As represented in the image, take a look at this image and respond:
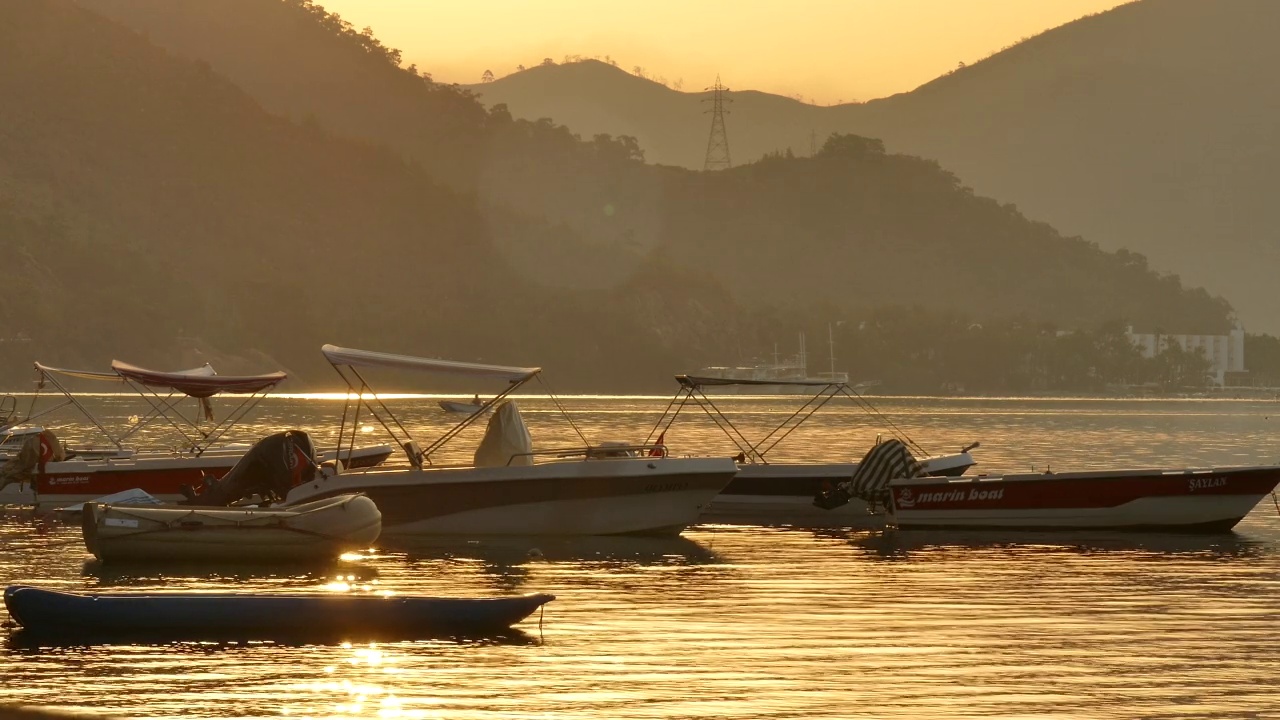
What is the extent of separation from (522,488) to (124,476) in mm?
9727

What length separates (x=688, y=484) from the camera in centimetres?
2864

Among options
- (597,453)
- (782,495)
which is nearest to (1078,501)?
(782,495)

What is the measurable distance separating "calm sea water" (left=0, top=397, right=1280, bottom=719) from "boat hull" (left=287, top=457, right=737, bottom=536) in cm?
42

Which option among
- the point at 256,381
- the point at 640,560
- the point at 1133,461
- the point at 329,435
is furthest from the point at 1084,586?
the point at 329,435

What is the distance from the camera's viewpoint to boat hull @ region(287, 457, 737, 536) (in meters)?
28.3

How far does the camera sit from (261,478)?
27766 millimetres

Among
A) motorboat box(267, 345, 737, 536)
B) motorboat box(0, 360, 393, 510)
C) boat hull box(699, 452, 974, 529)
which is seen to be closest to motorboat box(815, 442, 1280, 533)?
boat hull box(699, 452, 974, 529)

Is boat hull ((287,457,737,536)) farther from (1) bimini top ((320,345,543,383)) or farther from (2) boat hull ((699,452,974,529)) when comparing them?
(2) boat hull ((699,452,974,529))

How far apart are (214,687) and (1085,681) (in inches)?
332

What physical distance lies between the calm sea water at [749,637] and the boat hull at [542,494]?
16.6 inches

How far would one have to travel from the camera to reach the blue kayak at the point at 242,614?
18.2 m

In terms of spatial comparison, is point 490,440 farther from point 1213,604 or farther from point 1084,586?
point 1213,604

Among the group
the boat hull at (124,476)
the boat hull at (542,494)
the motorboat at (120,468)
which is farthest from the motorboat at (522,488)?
the boat hull at (124,476)

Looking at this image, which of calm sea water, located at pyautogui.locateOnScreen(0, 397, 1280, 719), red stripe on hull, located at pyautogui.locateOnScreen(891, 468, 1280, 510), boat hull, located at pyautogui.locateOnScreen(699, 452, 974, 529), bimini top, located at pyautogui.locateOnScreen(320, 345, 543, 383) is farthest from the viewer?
boat hull, located at pyautogui.locateOnScreen(699, 452, 974, 529)
